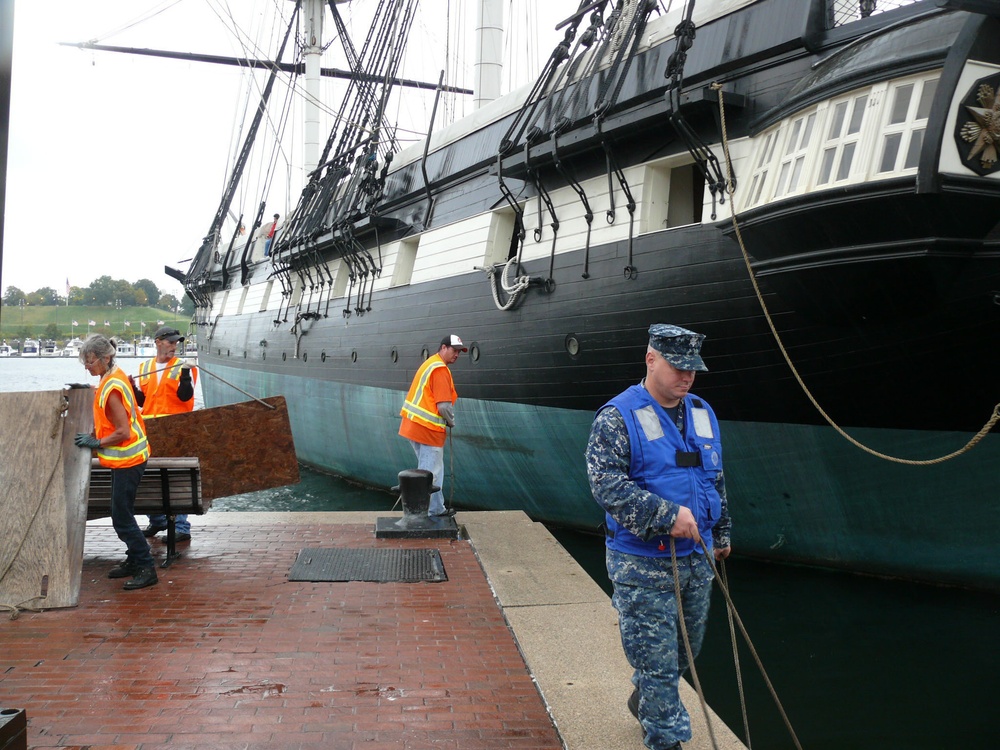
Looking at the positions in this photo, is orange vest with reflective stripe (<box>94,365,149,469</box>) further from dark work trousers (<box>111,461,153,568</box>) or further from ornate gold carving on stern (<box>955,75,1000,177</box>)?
ornate gold carving on stern (<box>955,75,1000,177</box>)

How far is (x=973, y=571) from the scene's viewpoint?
7250 millimetres

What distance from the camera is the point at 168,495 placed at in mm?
6254

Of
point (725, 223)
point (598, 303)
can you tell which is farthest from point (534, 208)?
point (725, 223)

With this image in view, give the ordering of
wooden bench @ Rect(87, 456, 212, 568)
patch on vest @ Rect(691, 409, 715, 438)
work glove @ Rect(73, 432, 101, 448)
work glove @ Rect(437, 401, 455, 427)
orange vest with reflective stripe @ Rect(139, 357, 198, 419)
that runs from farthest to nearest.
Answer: orange vest with reflective stripe @ Rect(139, 357, 198, 419) < work glove @ Rect(437, 401, 455, 427) < wooden bench @ Rect(87, 456, 212, 568) < work glove @ Rect(73, 432, 101, 448) < patch on vest @ Rect(691, 409, 715, 438)

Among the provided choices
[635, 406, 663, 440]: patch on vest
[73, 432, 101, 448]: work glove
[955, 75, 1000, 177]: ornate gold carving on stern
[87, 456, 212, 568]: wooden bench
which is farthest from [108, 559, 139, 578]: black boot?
[955, 75, 1000, 177]: ornate gold carving on stern

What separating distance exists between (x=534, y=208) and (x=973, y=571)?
6.02m

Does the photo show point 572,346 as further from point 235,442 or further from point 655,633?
point 655,633

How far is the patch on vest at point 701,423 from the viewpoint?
3.47m

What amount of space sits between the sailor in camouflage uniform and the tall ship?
2.40m

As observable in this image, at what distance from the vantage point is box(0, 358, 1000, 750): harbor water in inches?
207

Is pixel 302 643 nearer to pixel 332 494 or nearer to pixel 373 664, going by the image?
pixel 373 664

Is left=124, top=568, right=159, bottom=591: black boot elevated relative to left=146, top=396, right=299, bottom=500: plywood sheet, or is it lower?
lower

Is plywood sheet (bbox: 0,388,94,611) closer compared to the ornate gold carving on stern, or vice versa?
plywood sheet (bbox: 0,388,94,611)

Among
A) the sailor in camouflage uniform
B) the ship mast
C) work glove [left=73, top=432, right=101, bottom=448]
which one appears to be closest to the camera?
the sailor in camouflage uniform
